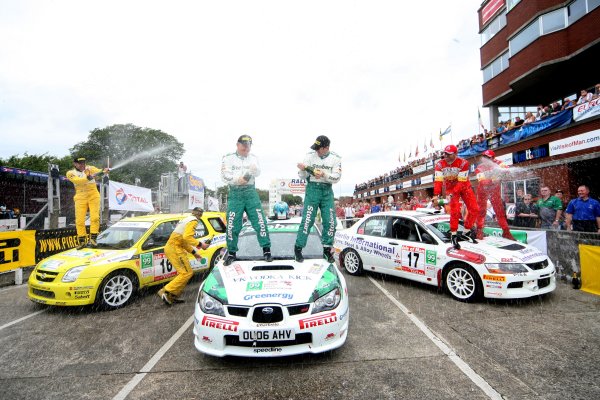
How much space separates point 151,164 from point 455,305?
52480 millimetres

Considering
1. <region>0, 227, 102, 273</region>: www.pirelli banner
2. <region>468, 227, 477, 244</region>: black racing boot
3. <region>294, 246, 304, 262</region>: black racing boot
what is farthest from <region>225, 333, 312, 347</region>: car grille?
<region>0, 227, 102, 273</region>: www.pirelli banner

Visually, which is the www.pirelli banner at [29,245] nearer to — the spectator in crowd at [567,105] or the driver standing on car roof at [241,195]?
the driver standing on car roof at [241,195]

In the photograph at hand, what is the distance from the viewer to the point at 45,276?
504 cm

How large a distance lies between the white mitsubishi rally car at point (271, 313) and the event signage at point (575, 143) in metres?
12.4

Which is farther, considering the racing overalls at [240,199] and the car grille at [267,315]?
the racing overalls at [240,199]

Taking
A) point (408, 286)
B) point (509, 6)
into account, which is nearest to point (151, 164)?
point (509, 6)

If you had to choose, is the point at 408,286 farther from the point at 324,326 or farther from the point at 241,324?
the point at 241,324

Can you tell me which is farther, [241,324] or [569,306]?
[569,306]

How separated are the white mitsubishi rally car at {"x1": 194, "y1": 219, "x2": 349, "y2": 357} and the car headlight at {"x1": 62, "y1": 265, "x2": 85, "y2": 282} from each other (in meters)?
2.81

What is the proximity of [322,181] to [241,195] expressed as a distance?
1.22 m

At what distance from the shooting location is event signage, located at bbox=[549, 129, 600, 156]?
10766 millimetres

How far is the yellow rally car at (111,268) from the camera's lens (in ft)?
16.1

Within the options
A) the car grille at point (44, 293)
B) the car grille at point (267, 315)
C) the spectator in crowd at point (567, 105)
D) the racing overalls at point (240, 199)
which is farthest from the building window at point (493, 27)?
the car grille at point (44, 293)

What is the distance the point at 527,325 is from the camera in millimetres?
4043
